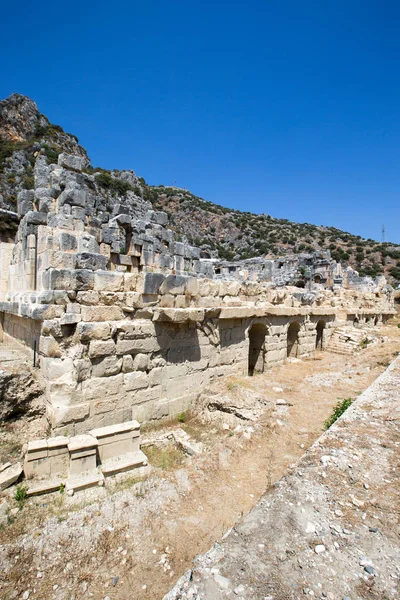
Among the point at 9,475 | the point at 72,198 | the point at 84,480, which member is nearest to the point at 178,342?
the point at 84,480

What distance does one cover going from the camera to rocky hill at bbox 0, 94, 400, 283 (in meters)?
31.1

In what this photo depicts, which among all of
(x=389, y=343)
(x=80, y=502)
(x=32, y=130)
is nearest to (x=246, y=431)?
(x=80, y=502)

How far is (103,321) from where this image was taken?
455 cm

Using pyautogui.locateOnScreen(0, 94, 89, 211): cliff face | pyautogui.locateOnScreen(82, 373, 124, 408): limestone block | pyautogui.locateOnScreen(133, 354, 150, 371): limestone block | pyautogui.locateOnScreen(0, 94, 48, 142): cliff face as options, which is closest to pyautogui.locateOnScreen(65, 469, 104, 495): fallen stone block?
pyautogui.locateOnScreen(82, 373, 124, 408): limestone block

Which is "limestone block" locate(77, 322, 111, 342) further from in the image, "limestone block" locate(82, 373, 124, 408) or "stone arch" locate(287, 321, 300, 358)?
"stone arch" locate(287, 321, 300, 358)

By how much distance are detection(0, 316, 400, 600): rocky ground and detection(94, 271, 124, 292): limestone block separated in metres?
2.32

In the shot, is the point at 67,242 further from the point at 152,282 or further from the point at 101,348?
the point at 101,348

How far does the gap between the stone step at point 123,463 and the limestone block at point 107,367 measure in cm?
112

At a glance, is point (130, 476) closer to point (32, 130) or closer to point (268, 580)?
point (268, 580)

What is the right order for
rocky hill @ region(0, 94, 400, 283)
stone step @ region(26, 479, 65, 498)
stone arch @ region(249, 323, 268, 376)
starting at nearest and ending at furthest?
stone step @ region(26, 479, 65, 498), stone arch @ region(249, 323, 268, 376), rocky hill @ region(0, 94, 400, 283)

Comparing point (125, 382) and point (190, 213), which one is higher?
point (190, 213)

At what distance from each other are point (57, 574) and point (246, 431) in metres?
3.02

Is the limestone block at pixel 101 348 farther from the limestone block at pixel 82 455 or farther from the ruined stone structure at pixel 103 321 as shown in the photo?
the limestone block at pixel 82 455

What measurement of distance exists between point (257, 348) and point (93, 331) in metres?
5.56
